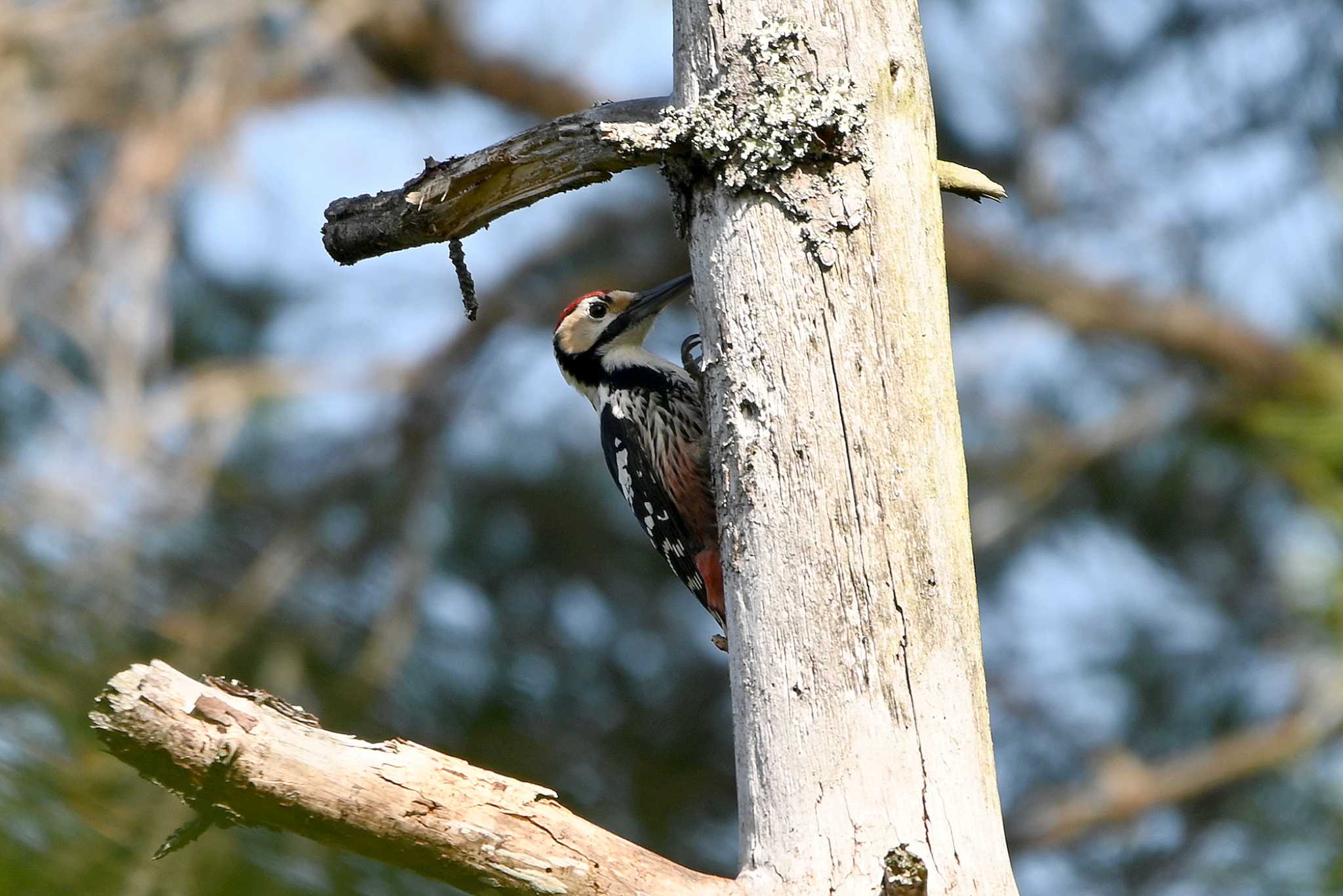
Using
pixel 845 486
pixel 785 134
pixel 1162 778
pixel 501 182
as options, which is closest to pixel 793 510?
pixel 845 486

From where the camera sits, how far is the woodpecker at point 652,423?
11.4 ft

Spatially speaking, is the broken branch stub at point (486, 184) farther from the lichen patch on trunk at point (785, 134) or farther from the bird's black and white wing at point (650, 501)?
the bird's black and white wing at point (650, 501)

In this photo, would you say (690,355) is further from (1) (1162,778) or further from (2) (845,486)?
(1) (1162,778)

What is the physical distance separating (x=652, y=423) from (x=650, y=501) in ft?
0.71

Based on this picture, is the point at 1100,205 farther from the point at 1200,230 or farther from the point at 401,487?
the point at 401,487

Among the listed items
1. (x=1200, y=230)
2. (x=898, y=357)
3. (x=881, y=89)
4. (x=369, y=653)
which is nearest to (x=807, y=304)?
(x=898, y=357)

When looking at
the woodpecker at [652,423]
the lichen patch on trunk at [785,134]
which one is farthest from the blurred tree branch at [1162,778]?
the lichen patch on trunk at [785,134]

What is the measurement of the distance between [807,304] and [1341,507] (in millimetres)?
2394

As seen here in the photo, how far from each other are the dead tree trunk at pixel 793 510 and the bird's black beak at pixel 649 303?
64.4 inches

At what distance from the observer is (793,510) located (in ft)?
6.28

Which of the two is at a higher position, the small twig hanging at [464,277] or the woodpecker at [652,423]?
the woodpecker at [652,423]

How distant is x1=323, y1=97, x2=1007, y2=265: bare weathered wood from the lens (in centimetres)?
201

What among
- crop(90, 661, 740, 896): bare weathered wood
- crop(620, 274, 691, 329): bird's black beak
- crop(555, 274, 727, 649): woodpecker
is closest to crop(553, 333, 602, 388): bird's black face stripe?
crop(555, 274, 727, 649): woodpecker

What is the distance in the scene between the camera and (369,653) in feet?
13.8
